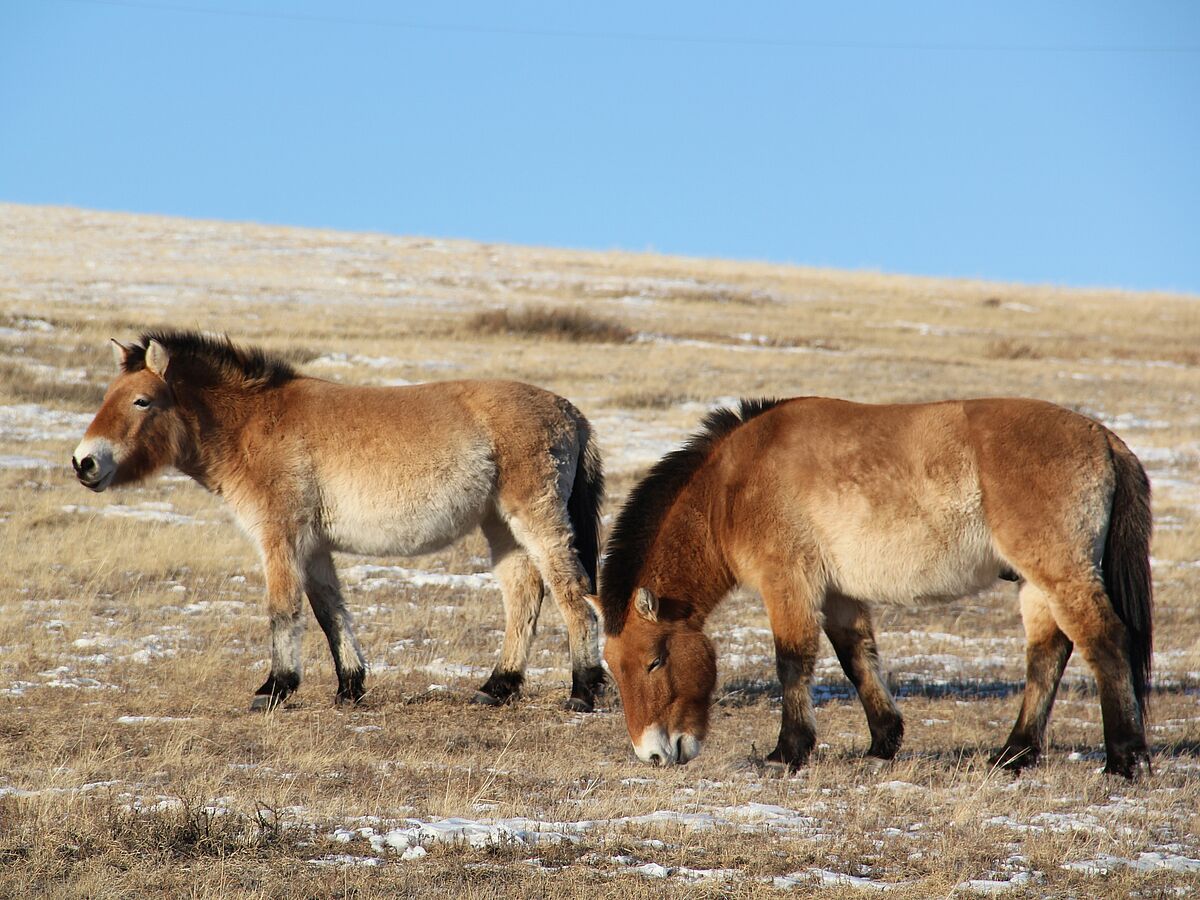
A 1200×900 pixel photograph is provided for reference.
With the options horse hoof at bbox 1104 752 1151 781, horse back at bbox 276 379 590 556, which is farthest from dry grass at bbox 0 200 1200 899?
horse back at bbox 276 379 590 556

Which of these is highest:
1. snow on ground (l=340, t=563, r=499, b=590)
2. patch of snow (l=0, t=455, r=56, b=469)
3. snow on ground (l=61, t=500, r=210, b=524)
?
patch of snow (l=0, t=455, r=56, b=469)

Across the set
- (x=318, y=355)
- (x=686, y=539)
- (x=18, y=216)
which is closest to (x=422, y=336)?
(x=318, y=355)

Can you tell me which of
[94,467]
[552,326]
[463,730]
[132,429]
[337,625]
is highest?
[552,326]

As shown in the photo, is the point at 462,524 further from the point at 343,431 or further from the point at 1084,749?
the point at 1084,749

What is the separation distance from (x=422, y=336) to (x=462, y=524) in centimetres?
1978

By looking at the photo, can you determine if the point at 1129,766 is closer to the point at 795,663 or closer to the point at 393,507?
the point at 795,663

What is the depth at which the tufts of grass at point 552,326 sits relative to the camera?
29766 millimetres

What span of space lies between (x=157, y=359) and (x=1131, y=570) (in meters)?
6.44

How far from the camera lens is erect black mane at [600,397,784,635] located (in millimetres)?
7137

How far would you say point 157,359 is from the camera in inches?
345

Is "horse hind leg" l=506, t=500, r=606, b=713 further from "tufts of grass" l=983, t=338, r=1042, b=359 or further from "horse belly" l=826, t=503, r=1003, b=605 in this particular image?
"tufts of grass" l=983, t=338, r=1042, b=359

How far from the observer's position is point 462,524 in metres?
8.83

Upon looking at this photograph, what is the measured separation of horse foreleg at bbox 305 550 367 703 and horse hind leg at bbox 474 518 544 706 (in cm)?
84

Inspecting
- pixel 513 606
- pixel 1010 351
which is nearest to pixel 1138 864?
pixel 513 606
